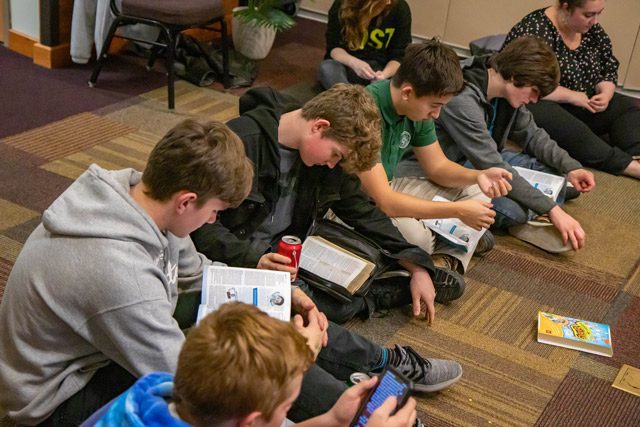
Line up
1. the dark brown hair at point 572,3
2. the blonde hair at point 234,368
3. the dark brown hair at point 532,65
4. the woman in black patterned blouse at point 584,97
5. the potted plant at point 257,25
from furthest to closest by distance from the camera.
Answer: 1. the potted plant at point 257,25
2. the woman in black patterned blouse at point 584,97
3. the dark brown hair at point 572,3
4. the dark brown hair at point 532,65
5. the blonde hair at point 234,368

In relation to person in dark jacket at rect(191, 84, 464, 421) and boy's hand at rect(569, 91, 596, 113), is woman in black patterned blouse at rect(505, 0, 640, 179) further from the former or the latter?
person in dark jacket at rect(191, 84, 464, 421)

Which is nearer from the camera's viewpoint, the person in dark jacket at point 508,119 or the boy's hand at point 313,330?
the boy's hand at point 313,330

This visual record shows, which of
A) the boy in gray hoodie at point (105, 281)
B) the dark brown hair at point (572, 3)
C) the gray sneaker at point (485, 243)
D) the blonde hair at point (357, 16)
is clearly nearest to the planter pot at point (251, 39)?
the blonde hair at point (357, 16)

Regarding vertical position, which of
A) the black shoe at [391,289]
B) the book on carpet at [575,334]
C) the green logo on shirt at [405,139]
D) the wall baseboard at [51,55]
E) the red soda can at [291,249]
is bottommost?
the wall baseboard at [51,55]

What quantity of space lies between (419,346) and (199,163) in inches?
45.8

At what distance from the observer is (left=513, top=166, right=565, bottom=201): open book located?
3.19 m

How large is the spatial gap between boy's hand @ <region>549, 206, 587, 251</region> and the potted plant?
2.07 meters

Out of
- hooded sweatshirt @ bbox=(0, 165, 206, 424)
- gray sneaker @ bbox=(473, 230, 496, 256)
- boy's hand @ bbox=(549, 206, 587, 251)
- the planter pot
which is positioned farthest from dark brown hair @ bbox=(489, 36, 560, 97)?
the planter pot

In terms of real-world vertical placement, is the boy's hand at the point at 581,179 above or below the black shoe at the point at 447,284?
above

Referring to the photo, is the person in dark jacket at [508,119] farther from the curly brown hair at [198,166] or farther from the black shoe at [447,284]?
the curly brown hair at [198,166]

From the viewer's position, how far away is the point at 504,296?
284 cm

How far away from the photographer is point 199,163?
1573mm

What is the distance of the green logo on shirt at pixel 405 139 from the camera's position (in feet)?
9.14

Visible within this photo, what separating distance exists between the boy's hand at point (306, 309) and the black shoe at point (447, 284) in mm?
706
